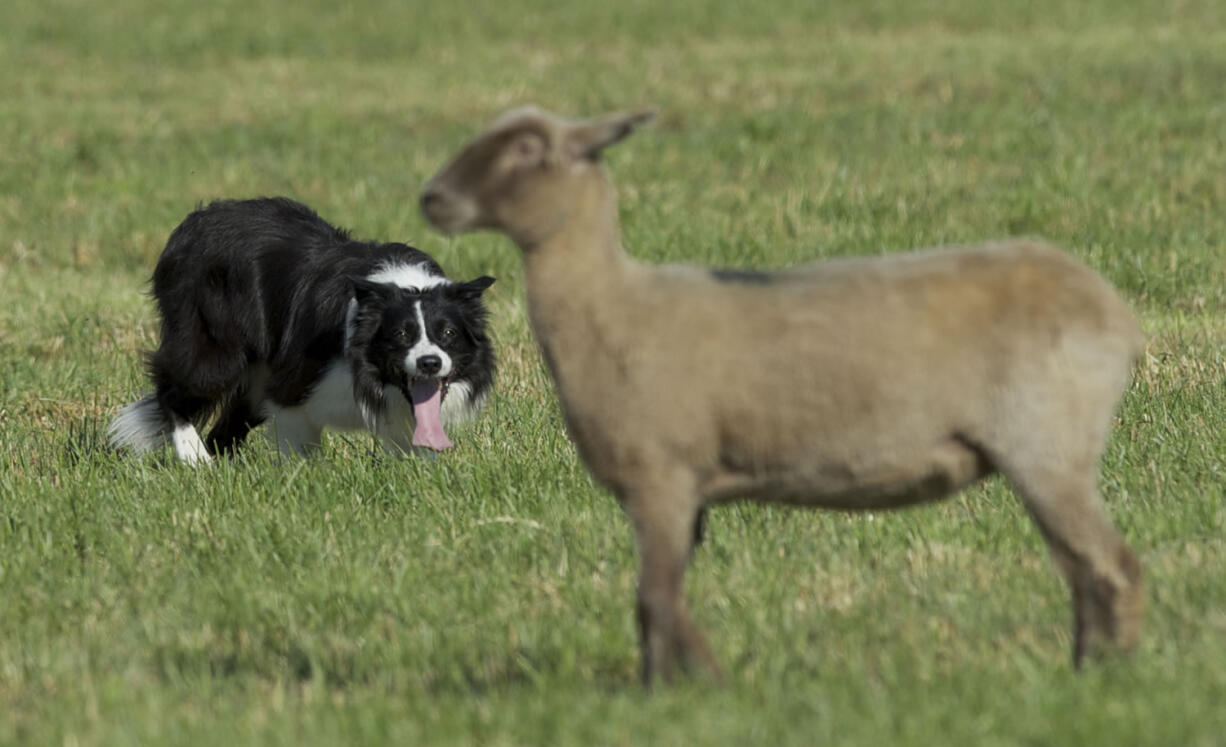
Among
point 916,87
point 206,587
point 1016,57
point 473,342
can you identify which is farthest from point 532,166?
point 1016,57

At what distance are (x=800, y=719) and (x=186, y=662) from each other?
2043 mm

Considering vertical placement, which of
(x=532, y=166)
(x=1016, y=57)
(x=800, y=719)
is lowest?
(x=1016, y=57)

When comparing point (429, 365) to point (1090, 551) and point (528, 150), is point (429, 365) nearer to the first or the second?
point (528, 150)

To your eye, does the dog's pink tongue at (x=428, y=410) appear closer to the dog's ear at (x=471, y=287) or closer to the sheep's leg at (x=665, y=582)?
the dog's ear at (x=471, y=287)

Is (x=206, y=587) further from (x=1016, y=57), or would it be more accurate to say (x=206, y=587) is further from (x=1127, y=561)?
(x=1016, y=57)

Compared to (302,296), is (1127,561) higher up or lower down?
higher up

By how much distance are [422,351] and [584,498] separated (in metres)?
1.75

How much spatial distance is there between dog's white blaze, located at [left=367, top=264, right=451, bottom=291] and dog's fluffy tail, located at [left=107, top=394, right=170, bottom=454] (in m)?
1.51

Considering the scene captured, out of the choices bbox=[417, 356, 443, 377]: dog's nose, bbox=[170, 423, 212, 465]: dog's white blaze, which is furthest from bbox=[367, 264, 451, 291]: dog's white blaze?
bbox=[170, 423, 212, 465]: dog's white blaze

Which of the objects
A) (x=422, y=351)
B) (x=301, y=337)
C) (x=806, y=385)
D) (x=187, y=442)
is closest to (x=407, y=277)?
(x=422, y=351)

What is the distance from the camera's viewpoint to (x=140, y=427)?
350 inches

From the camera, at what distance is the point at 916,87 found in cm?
1892

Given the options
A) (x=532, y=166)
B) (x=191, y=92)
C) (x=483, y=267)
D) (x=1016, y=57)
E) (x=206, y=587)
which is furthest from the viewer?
(x=191, y=92)

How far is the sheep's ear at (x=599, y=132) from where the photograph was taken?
4137 millimetres
